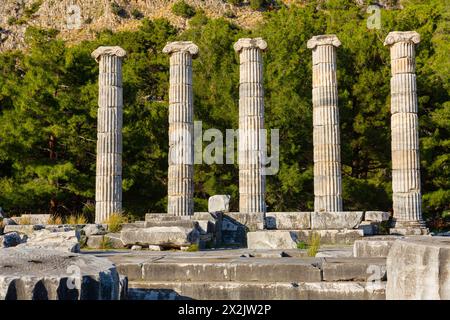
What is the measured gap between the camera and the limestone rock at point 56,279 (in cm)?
545

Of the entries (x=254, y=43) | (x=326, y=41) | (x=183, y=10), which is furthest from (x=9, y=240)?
(x=183, y=10)

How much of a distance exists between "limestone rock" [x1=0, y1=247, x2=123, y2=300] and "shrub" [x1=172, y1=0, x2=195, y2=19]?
7931 cm

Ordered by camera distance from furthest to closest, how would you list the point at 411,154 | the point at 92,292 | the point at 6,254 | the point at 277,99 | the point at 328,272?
1. the point at 277,99
2. the point at 411,154
3. the point at 328,272
4. the point at 6,254
5. the point at 92,292

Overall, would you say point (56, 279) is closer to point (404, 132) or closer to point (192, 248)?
point (192, 248)

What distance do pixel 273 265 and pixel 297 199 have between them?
19070mm

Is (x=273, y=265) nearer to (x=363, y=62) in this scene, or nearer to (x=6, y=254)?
(x=6, y=254)

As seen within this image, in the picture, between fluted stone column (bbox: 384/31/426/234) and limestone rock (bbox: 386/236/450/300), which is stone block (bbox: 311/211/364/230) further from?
limestone rock (bbox: 386/236/450/300)

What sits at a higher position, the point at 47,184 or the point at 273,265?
the point at 47,184

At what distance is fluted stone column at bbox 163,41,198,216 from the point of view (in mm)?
20203

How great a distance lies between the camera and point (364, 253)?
10.2m

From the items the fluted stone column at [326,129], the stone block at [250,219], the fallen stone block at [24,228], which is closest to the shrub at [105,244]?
the fallen stone block at [24,228]

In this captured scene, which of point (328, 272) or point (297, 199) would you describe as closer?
point (328, 272)

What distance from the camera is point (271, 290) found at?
769 cm
